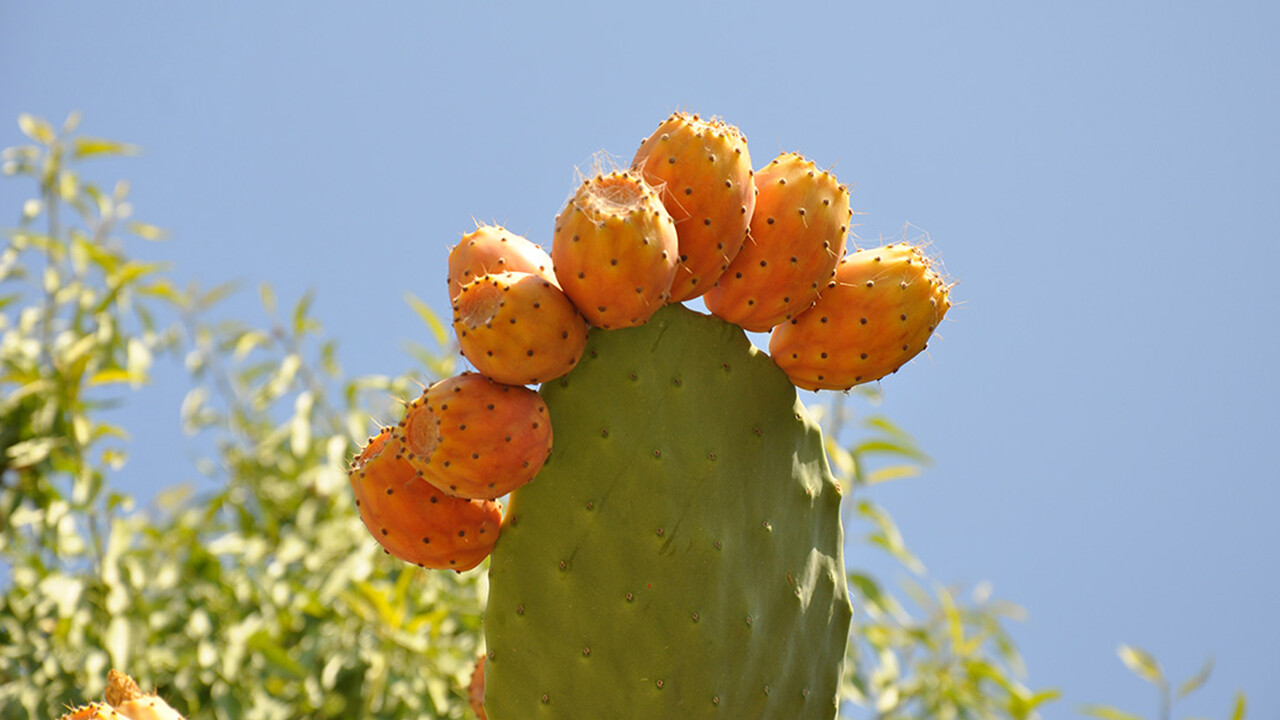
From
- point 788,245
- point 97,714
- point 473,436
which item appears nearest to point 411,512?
point 473,436

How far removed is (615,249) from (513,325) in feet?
0.28

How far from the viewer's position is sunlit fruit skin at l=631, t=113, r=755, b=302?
888mm

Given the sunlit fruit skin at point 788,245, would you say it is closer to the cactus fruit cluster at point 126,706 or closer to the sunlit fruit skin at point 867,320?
the sunlit fruit skin at point 867,320

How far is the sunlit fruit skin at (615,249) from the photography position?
2.71ft

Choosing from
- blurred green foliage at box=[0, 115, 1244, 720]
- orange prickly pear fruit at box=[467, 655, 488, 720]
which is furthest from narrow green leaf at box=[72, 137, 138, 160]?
orange prickly pear fruit at box=[467, 655, 488, 720]

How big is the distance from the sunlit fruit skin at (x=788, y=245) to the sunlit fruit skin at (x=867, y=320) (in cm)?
2

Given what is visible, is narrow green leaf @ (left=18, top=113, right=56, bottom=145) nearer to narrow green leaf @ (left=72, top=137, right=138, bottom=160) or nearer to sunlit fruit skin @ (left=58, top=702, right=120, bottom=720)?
narrow green leaf @ (left=72, top=137, right=138, bottom=160)

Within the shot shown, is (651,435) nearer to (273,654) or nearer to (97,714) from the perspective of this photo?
(97,714)

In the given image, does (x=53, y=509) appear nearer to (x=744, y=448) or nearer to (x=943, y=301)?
(x=744, y=448)

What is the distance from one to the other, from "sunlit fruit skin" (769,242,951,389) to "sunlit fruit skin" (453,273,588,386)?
0.68ft

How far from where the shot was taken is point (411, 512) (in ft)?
2.87

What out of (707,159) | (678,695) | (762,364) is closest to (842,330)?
(762,364)

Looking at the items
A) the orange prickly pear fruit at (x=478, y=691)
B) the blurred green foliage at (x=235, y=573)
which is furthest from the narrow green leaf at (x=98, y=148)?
the orange prickly pear fruit at (x=478, y=691)

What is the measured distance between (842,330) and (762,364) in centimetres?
7
